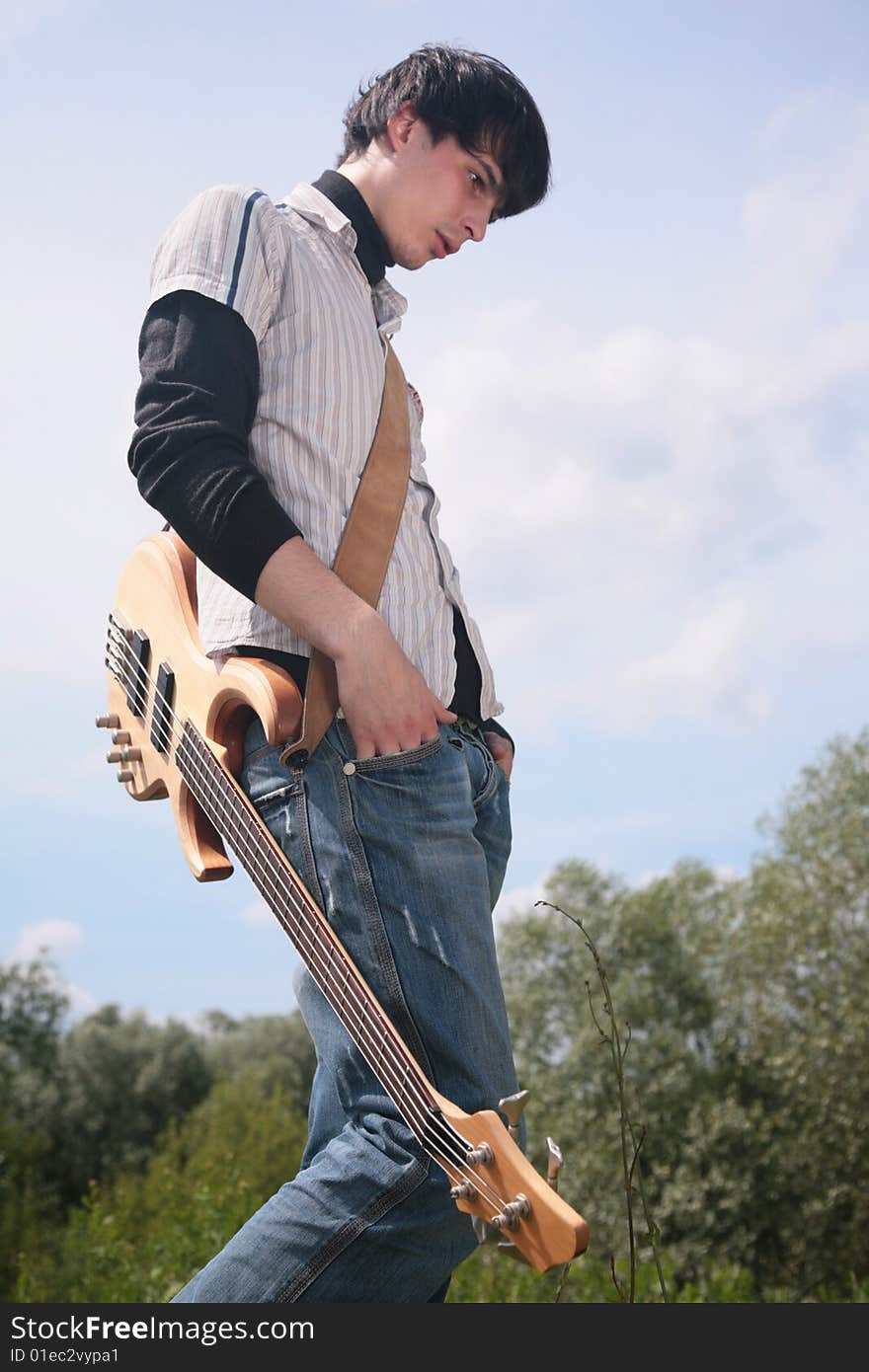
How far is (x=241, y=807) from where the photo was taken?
204 cm

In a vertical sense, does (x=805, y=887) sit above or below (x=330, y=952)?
above

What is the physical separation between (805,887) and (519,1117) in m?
18.5

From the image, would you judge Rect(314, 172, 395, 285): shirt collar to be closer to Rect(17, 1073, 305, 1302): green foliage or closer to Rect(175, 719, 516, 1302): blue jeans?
Result: Rect(175, 719, 516, 1302): blue jeans

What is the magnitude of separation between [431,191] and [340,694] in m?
1.02

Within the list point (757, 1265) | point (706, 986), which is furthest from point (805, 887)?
point (757, 1265)

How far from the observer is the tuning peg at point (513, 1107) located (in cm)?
184

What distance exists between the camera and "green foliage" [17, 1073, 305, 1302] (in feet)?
24.7

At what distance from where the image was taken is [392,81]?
2.46 m

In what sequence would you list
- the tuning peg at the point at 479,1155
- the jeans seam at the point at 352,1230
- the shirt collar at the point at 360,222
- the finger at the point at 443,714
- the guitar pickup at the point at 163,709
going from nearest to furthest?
the tuning peg at the point at 479,1155, the jeans seam at the point at 352,1230, the finger at the point at 443,714, the guitar pickup at the point at 163,709, the shirt collar at the point at 360,222

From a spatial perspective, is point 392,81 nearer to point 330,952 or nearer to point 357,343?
point 357,343

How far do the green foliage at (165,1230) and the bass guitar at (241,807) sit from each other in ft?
17.5

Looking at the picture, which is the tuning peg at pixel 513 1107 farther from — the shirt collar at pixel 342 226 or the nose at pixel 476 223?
the nose at pixel 476 223

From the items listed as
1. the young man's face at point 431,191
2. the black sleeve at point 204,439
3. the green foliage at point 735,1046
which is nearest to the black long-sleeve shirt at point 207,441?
the black sleeve at point 204,439

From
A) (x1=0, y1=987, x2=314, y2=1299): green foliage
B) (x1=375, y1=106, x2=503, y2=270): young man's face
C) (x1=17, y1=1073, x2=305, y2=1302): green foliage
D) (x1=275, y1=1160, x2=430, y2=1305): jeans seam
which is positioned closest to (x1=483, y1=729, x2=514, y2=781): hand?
(x1=275, y1=1160, x2=430, y2=1305): jeans seam
